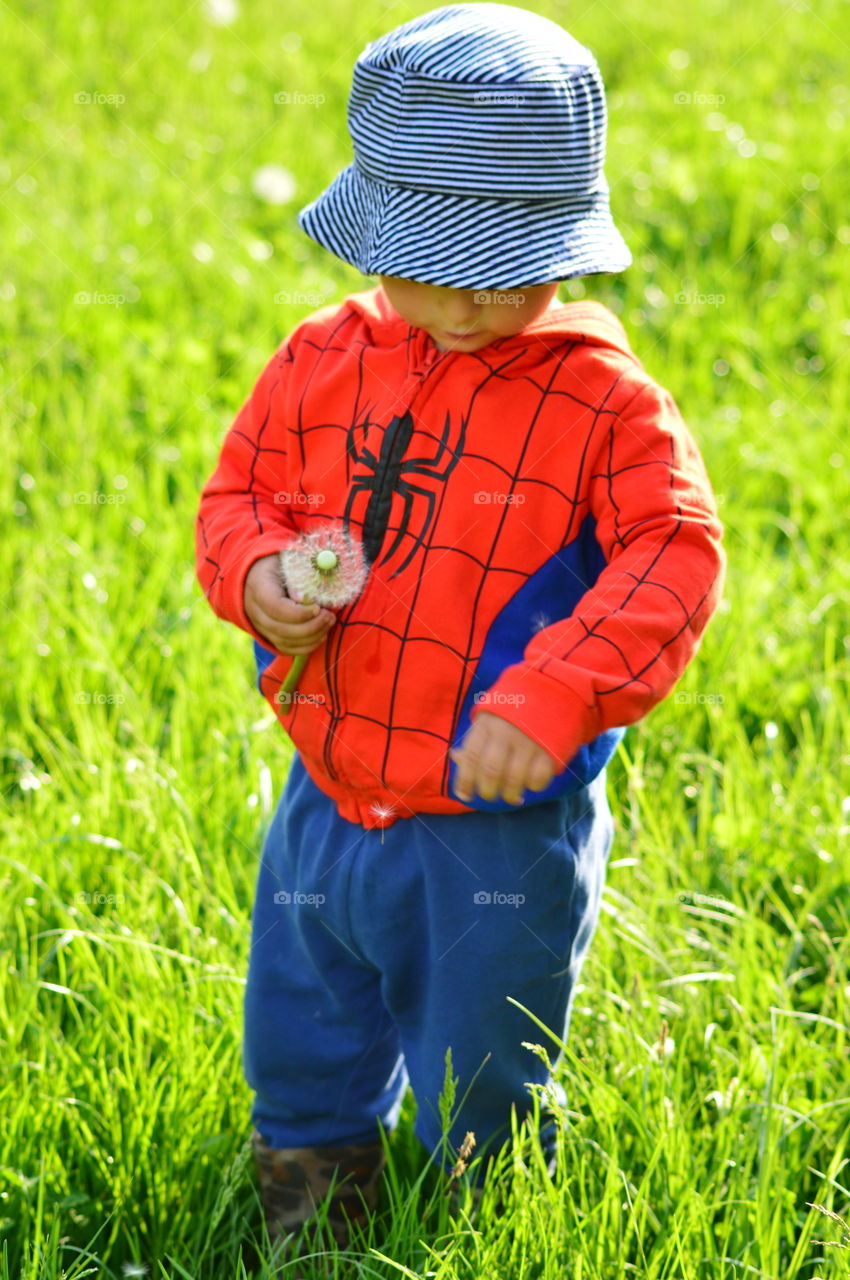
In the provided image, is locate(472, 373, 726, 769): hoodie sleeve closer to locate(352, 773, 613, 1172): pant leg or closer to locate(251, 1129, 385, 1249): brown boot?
locate(352, 773, 613, 1172): pant leg

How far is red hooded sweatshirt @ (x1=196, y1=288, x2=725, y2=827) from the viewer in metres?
1.30

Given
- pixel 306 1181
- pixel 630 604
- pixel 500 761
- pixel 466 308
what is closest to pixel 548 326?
pixel 466 308

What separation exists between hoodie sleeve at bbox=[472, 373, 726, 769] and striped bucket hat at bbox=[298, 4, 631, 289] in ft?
0.64

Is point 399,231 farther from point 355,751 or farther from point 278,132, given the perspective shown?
point 278,132

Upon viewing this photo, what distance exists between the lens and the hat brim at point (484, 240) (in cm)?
129

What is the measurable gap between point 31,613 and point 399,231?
1545 millimetres

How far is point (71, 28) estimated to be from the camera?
17.3 ft

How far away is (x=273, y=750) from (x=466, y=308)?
1182mm

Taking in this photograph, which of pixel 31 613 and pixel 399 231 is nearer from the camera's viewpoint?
pixel 399 231

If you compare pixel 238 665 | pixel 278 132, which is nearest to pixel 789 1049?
pixel 238 665

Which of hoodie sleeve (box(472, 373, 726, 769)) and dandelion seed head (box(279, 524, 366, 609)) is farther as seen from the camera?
dandelion seed head (box(279, 524, 366, 609))

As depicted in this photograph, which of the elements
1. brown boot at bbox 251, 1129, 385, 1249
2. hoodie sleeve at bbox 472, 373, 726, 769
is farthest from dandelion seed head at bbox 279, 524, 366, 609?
brown boot at bbox 251, 1129, 385, 1249

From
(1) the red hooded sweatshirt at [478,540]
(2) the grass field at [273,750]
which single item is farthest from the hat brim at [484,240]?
(2) the grass field at [273,750]

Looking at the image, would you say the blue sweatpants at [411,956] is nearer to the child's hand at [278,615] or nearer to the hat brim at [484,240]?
the child's hand at [278,615]
